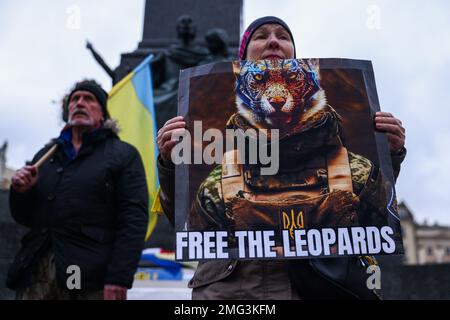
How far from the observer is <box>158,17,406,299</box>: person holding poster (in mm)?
1801

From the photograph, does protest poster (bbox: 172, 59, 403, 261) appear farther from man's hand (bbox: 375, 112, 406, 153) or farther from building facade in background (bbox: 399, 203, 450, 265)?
building facade in background (bbox: 399, 203, 450, 265)

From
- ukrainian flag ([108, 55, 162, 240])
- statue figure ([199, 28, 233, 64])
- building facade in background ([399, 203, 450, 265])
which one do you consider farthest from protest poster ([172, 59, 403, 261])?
building facade in background ([399, 203, 450, 265])

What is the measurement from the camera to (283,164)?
A: 1858 mm

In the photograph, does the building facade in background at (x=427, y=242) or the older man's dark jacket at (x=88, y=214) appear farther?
the building facade in background at (x=427, y=242)

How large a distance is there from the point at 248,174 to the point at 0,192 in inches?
187

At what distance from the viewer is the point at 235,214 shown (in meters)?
1.80

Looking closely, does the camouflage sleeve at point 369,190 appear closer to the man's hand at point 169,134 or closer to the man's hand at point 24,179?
the man's hand at point 169,134

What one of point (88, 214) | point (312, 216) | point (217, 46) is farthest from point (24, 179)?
point (217, 46)

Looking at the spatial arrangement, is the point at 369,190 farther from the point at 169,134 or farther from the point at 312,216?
the point at 169,134

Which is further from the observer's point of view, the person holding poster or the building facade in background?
the building facade in background

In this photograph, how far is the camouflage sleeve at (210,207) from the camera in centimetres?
179

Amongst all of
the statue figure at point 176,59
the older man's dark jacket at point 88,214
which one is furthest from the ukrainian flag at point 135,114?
the older man's dark jacket at point 88,214
